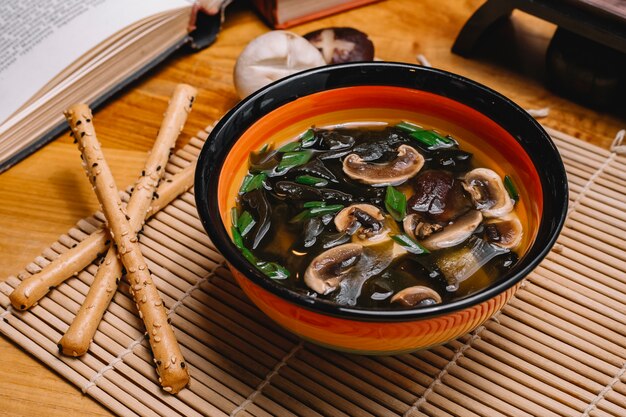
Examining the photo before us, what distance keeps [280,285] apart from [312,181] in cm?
37

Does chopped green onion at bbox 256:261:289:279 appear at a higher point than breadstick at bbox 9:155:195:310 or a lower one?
higher

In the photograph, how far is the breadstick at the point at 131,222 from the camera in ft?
4.58

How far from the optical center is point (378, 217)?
140cm

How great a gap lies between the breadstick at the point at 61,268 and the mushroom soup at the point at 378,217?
0.33m

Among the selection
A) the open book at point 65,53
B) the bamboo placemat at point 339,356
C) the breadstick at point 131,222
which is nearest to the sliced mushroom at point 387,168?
the bamboo placemat at point 339,356

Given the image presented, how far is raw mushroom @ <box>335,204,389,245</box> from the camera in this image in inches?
53.9

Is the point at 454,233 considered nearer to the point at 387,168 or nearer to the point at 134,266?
the point at 387,168

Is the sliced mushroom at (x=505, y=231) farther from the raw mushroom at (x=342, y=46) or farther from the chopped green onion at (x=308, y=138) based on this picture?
the raw mushroom at (x=342, y=46)

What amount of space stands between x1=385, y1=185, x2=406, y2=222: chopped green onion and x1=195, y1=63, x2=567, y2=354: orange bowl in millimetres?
212

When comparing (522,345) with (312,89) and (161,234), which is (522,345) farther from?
(161,234)

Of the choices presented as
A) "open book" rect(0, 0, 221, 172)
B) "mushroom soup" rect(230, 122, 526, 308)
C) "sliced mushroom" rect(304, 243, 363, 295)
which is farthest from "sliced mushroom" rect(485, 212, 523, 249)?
"open book" rect(0, 0, 221, 172)

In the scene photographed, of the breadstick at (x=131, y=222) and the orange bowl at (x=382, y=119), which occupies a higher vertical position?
the orange bowl at (x=382, y=119)

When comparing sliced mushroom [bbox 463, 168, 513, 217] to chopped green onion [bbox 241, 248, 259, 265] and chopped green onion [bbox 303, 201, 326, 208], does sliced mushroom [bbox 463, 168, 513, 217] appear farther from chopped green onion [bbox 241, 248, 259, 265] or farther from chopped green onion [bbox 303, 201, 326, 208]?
chopped green onion [bbox 241, 248, 259, 265]

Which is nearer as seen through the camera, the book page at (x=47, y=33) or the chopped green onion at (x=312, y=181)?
the chopped green onion at (x=312, y=181)
